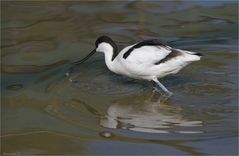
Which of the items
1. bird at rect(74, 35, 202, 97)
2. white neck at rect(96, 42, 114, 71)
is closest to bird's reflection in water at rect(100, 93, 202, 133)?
bird at rect(74, 35, 202, 97)

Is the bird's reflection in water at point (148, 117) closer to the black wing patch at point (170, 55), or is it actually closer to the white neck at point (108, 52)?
the black wing patch at point (170, 55)

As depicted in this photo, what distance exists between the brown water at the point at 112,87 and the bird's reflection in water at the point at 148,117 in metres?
0.01

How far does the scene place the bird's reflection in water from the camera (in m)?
6.52

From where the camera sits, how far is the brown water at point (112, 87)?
6262 millimetres

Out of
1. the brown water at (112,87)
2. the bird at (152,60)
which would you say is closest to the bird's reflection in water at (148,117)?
the brown water at (112,87)

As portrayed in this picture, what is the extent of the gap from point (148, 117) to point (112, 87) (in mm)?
1320

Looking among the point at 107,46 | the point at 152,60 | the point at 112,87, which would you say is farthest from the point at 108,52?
the point at 152,60

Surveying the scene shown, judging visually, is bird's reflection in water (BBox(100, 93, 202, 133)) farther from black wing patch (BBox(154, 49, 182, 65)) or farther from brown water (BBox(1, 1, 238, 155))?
black wing patch (BBox(154, 49, 182, 65))

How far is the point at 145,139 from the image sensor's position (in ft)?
20.3

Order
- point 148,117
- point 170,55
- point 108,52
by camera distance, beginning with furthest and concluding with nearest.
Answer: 1. point 108,52
2. point 170,55
3. point 148,117

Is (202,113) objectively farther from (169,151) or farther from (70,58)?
(70,58)

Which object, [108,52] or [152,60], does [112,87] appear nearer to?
[108,52]

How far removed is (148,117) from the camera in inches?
271

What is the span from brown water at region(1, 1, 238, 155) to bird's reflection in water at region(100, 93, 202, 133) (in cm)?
1
